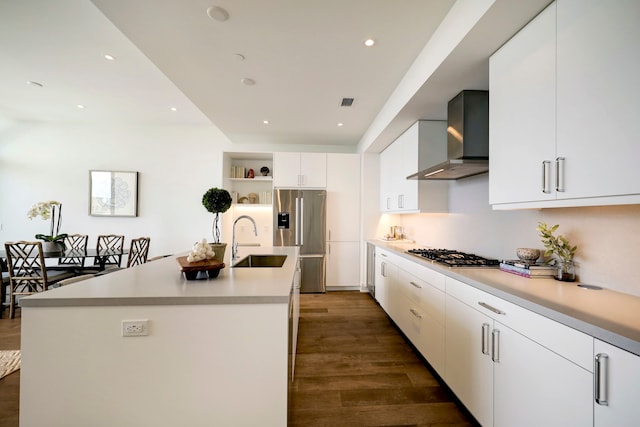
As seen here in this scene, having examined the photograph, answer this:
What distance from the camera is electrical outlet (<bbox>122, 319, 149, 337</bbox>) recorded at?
3.91 feet

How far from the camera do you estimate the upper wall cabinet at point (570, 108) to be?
39.6 inches

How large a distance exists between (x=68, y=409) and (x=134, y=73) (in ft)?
11.6

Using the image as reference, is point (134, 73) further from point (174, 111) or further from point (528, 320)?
point (528, 320)

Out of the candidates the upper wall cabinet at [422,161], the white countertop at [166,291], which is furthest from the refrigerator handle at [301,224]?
the white countertop at [166,291]

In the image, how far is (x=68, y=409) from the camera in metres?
1.17

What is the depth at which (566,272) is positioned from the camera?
1.55 m

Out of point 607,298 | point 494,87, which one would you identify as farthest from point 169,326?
point 494,87

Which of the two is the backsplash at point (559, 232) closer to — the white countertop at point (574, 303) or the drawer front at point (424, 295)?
the white countertop at point (574, 303)

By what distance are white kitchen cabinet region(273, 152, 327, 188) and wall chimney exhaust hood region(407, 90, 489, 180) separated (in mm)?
2622

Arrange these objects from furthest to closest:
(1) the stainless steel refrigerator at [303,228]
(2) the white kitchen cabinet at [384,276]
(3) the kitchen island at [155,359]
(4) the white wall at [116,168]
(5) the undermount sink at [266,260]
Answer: (4) the white wall at [116,168], (1) the stainless steel refrigerator at [303,228], (2) the white kitchen cabinet at [384,276], (5) the undermount sink at [266,260], (3) the kitchen island at [155,359]

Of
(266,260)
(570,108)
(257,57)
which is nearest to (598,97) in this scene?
(570,108)

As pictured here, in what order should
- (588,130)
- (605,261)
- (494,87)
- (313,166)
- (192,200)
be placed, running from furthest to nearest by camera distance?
(192,200), (313,166), (494,87), (605,261), (588,130)

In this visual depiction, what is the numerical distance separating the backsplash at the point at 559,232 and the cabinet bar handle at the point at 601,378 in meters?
0.70

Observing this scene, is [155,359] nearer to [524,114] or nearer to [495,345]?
[495,345]
